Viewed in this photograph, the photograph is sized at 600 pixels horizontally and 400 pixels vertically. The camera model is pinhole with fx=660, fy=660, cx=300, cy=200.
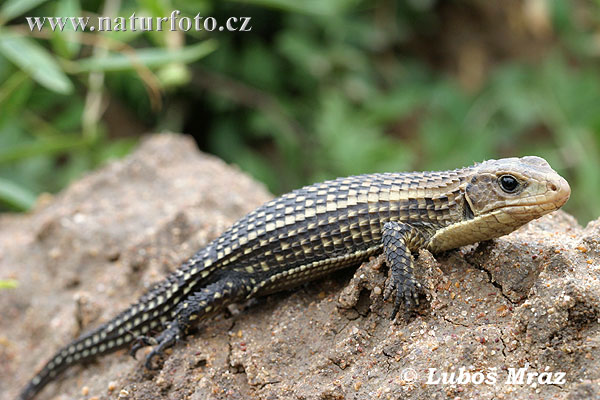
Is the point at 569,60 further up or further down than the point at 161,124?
further up

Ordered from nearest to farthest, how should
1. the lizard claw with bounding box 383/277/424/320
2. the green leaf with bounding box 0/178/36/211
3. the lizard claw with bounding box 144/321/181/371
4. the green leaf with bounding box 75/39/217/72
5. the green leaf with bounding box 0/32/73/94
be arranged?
the lizard claw with bounding box 383/277/424/320
the lizard claw with bounding box 144/321/181/371
the green leaf with bounding box 0/32/73/94
the green leaf with bounding box 75/39/217/72
the green leaf with bounding box 0/178/36/211

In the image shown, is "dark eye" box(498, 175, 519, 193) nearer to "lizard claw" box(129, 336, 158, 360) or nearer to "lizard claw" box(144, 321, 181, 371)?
"lizard claw" box(144, 321, 181, 371)

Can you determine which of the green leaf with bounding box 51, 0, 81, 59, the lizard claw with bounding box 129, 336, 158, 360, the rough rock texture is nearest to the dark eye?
the rough rock texture

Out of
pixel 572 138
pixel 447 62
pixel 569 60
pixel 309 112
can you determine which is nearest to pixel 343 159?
pixel 309 112

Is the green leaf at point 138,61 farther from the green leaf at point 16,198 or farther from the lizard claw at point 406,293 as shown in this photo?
the lizard claw at point 406,293

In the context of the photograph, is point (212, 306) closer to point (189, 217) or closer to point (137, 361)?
point (137, 361)

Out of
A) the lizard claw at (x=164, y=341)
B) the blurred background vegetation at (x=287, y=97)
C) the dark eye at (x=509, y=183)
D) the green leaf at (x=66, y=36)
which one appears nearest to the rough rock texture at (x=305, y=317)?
the lizard claw at (x=164, y=341)
